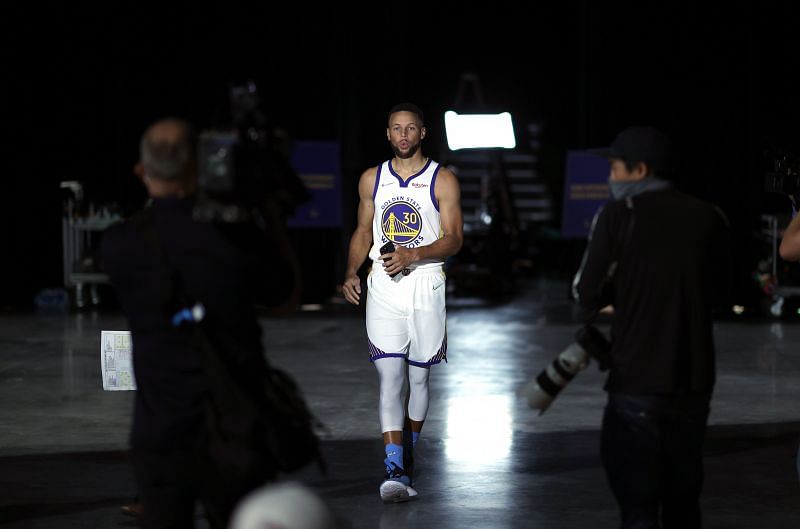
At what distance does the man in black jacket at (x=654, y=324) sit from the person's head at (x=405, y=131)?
2.04 metres

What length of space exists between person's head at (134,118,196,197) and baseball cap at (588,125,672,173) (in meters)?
1.36

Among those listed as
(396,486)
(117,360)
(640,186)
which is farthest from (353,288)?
(640,186)

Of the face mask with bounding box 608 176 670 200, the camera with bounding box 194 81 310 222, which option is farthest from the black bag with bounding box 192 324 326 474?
the face mask with bounding box 608 176 670 200

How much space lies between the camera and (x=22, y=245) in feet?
53.2

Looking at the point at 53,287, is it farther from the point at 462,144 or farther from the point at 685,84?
the point at 685,84

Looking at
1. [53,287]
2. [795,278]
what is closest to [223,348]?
[795,278]

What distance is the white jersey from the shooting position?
591 cm

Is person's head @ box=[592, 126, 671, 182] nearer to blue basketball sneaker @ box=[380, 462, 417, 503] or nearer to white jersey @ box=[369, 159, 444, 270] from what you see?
white jersey @ box=[369, 159, 444, 270]

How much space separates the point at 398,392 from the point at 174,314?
2593mm

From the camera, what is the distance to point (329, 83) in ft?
48.6

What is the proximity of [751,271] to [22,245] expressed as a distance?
9.05m

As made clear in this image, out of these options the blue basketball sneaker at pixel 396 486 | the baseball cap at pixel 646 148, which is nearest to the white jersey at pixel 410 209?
the blue basketball sneaker at pixel 396 486

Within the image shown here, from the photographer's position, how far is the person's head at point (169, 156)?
3365 mm

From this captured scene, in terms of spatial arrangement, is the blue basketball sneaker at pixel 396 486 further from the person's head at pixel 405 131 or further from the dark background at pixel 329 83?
the dark background at pixel 329 83
